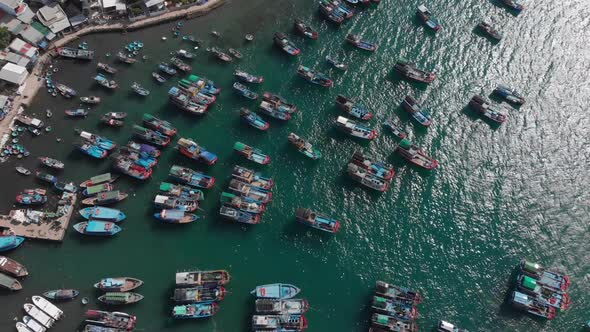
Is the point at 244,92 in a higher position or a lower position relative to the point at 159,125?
higher

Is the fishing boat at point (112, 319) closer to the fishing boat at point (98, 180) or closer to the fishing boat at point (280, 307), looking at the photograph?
the fishing boat at point (280, 307)

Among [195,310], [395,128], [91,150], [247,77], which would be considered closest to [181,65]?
[247,77]

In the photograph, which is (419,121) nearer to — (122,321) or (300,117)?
(300,117)

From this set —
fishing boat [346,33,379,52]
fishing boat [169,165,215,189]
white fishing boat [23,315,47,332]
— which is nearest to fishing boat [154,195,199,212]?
fishing boat [169,165,215,189]

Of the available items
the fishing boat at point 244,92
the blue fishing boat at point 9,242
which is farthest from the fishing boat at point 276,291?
the blue fishing boat at point 9,242

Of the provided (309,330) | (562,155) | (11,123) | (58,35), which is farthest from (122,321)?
(562,155)

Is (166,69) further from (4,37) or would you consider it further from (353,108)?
(353,108)
